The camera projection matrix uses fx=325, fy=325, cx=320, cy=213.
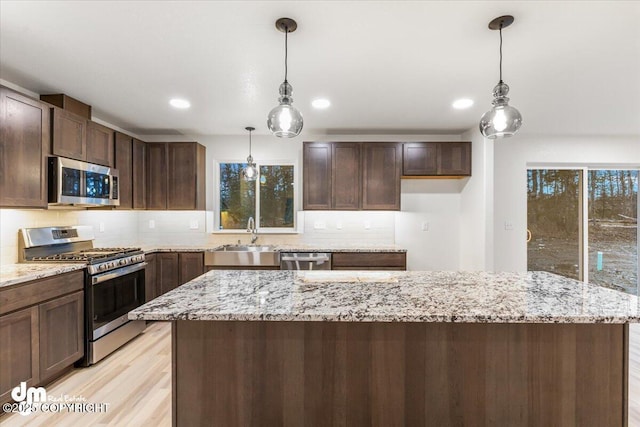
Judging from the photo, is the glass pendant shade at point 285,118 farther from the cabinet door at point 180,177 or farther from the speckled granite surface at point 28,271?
the cabinet door at point 180,177

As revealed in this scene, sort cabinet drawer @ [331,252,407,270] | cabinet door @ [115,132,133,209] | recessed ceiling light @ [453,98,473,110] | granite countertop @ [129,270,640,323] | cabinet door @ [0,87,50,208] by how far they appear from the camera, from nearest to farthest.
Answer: granite countertop @ [129,270,640,323], cabinet door @ [0,87,50,208], recessed ceiling light @ [453,98,473,110], cabinet door @ [115,132,133,209], cabinet drawer @ [331,252,407,270]

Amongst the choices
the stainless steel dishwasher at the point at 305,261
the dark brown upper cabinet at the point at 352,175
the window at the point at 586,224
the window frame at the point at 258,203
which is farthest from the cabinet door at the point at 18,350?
the window at the point at 586,224

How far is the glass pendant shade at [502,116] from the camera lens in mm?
1836

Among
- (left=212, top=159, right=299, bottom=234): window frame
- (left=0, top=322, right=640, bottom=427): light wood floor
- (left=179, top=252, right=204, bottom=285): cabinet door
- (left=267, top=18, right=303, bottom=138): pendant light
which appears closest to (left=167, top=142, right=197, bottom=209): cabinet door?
(left=212, top=159, right=299, bottom=234): window frame

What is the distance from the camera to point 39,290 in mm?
2320

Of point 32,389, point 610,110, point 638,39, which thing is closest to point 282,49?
point 638,39

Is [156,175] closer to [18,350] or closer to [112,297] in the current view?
[112,297]

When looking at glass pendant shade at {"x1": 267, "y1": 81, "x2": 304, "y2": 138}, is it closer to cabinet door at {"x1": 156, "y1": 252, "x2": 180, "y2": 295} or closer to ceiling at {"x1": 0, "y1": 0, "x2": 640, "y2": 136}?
ceiling at {"x1": 0, "y1": 0, "x2": 640, "y2": 136}

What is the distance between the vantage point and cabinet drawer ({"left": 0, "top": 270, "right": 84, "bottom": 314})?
6.84 ft

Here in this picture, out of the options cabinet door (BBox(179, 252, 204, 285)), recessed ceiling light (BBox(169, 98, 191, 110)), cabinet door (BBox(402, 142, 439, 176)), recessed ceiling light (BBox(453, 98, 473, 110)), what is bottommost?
cabinet door (BBox(179, 252, 204, 285))

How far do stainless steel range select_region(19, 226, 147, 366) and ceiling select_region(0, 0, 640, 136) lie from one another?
4.48 ft

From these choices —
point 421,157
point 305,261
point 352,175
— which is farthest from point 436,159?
point 305,261

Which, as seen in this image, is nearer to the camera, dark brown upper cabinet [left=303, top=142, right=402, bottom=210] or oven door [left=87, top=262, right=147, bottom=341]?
oven door [left=87, top=262, right=147, bottom=341]

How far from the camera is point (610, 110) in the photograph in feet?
11.3
